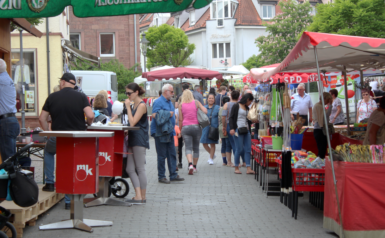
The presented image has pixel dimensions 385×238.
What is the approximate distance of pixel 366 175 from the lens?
569 cm

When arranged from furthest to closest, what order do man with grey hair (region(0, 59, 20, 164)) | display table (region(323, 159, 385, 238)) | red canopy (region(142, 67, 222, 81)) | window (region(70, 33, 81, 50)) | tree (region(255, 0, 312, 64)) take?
tree (region(255, 0, 312, 64))
window (region(70, 33, 81, 50))
red canopy (region(142, 67, 222, 81))
man with grey hair (region(0, 59, 20, 164))
display table (region(323, 159, 385, 238))

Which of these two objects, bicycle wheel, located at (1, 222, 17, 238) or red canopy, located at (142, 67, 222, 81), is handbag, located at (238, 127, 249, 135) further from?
bicycle wheel, located at (1, 222, 17, 238)

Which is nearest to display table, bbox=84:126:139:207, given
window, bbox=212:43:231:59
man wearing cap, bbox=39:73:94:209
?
man wearing cap, bbox=39:73:94:209

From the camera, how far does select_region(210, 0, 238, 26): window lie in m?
54.3

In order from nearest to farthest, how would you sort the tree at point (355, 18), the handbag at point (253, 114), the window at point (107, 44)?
the handbag at point (253, 114) < the tree at point (355, 18) < the window at point (107, 44)

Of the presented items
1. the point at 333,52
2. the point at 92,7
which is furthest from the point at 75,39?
the point at 92,7

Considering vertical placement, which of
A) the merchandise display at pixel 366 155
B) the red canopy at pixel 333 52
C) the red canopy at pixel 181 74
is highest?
the red canopy at pixel 181 74

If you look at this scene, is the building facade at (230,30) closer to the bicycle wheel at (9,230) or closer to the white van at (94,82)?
the white van at (94,82)

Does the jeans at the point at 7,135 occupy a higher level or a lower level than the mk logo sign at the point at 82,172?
higher

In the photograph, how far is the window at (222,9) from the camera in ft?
178

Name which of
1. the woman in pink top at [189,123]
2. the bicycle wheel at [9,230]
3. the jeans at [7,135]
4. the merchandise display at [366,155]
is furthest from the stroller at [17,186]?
the woman in pink top at [189,123]

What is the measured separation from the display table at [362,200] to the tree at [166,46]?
45904 mm

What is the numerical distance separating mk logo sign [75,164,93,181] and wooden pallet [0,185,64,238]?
748mm

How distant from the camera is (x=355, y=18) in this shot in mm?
24812
